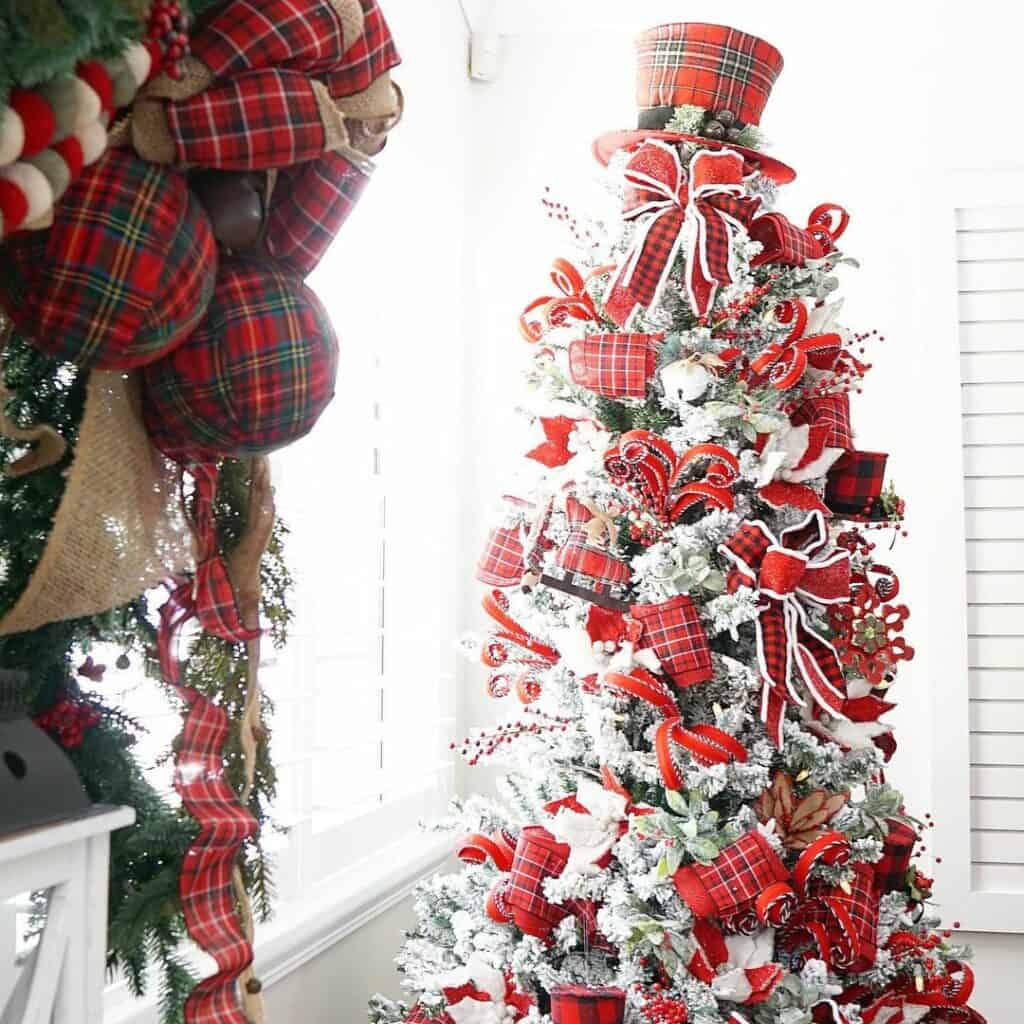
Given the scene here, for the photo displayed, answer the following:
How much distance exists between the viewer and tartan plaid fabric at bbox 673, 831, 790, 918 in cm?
164

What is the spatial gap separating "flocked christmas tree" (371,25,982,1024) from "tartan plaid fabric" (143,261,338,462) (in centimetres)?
110

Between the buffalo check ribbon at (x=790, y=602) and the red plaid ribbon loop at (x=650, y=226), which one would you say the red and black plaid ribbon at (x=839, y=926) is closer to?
the buffalo check ribbon at (x=790, y=602)

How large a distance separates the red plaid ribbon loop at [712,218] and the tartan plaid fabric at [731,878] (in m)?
0.81

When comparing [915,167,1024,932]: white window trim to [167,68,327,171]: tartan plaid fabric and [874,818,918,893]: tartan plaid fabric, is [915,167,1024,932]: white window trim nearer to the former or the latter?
[874,818,918,893]: tartan plaid fabric

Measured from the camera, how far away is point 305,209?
753mm

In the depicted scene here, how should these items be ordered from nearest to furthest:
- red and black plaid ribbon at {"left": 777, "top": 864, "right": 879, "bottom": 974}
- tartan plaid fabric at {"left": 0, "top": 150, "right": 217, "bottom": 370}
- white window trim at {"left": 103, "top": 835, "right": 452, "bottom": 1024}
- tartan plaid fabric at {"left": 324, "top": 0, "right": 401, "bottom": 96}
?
tartan plaid fabric at {"left": 0, "top": 150, "right": 217, "bottom": 370}
tartan plaid fabric at {"left": 324, "top": 0, "right": 401, "bottom": 96}
white window trim at {"left": 103, "top": 835, "right": 452, "bottom": 1024}
red and black plaid ribbon at {"left": 777, "top": 864, "right": 879, "bottom": 974}

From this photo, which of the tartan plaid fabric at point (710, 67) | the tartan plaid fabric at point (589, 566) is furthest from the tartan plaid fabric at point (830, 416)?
the tartan plaid fabric at point (710, 67)

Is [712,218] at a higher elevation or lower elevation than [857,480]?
higher

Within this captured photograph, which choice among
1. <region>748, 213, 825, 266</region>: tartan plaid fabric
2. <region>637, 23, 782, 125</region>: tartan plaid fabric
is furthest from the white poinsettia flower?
<region>637, 23, 782, 125</region>: tartan plaid fabric

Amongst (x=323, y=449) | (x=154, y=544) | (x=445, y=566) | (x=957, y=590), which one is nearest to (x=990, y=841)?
(x=957, y=590)

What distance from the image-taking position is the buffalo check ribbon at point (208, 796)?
771 millimetres

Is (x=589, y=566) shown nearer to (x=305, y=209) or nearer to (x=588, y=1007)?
(x=588, y=1007)

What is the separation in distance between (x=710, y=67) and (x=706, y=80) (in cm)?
2

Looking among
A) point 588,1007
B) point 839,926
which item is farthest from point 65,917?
point 839,926
